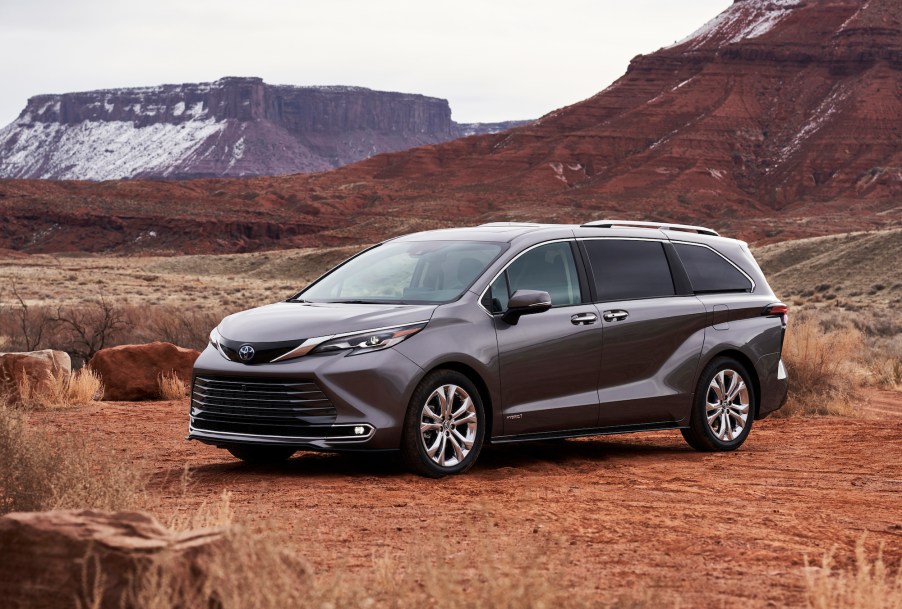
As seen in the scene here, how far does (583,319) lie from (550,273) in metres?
0.44

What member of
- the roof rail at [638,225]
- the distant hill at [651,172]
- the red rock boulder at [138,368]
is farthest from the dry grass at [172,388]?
the distant hill at [651,172]

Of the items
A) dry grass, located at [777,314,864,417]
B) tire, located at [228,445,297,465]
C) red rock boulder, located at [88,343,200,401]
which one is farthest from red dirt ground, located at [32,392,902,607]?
red rock boulder, located at [88,343,200,401]

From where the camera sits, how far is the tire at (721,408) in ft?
33.2

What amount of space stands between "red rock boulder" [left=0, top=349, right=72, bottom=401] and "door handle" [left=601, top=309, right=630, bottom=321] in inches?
273

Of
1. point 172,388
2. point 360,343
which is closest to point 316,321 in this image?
point 360,343

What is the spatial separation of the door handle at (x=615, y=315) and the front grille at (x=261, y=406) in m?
2.51

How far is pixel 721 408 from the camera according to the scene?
10.3 m

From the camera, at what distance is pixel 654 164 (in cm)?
10875

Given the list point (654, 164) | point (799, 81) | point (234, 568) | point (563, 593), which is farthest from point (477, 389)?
point (799, 81)

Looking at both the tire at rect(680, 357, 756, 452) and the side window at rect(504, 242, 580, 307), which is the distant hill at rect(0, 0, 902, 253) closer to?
the tire at rect(680, 357, 756, 452)

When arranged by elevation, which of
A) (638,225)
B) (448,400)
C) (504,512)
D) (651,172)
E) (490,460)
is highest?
(651,172)

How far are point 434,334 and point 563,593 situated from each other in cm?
387

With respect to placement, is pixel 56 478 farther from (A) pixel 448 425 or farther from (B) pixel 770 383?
(B) pixel 770 383

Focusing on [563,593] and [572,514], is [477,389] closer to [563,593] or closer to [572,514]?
[572,514]
